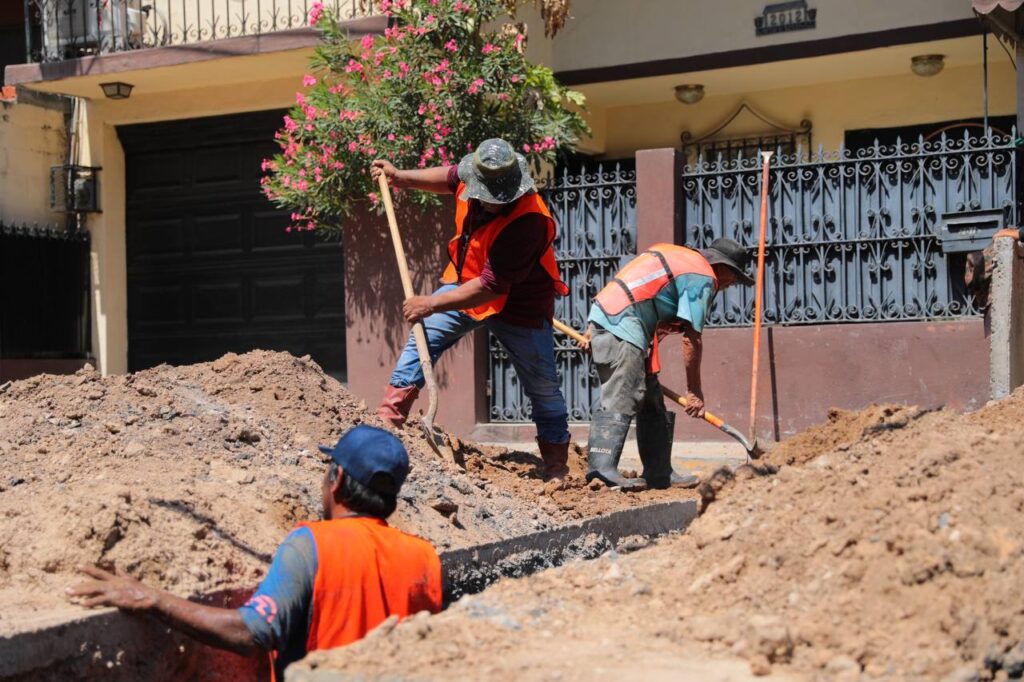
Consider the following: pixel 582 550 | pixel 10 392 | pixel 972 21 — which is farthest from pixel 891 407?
pixel 972 21

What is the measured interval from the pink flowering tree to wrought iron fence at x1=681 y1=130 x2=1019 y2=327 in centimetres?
152

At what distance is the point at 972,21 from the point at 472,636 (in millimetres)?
8881

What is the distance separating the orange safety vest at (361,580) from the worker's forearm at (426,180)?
3.94 m

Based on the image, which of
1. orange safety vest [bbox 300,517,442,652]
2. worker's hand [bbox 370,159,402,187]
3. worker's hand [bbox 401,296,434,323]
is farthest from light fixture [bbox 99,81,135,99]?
orange safety vest [bbox 300,517,442,652]

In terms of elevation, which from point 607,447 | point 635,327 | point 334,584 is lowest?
point 607,447

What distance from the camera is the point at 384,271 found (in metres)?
10.6

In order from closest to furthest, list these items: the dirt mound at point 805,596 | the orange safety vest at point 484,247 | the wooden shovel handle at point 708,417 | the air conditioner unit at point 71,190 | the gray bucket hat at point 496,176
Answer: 1. the dirt mound at point 805,596
2. the gray bucket hat at point 496,176
3. the orange safety vest at point 484,247
4. the wooden shovel handle at point 708,417
5. the air conditioner unit at point 71,190

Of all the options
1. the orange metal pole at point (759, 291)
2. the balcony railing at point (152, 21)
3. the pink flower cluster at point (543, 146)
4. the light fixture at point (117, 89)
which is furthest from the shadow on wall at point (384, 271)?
the light fixture at point (117, 89)

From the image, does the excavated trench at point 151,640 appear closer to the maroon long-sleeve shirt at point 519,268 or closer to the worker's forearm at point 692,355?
the maroon long-sleeve shirt at point 519,268

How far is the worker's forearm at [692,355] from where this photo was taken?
7.34m

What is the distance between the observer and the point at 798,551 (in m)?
3.45

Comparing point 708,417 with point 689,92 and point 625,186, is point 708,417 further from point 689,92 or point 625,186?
point 689,92

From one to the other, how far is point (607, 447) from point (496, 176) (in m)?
1.61

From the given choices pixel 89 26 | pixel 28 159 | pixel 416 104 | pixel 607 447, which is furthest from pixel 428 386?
pixel 28 159
